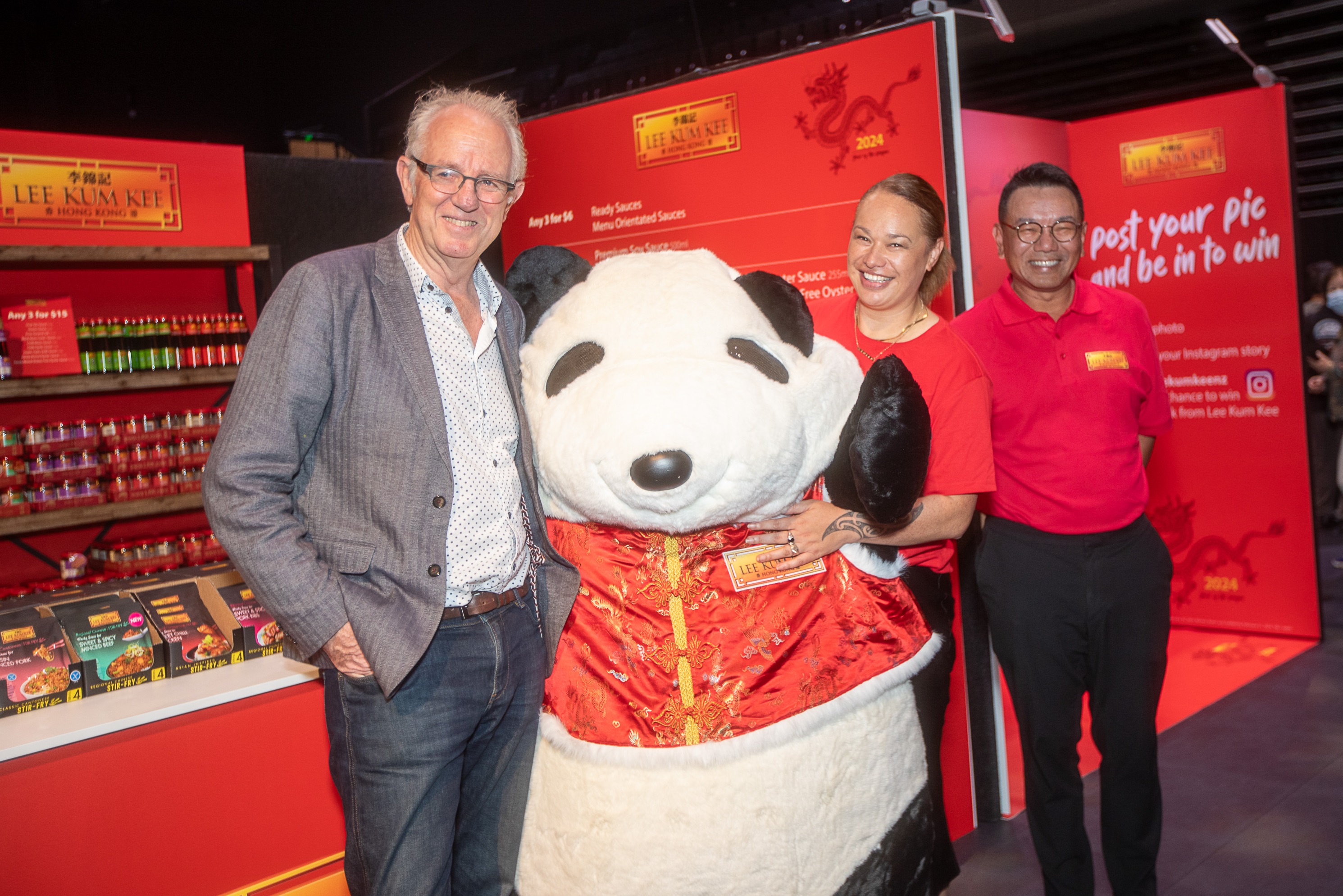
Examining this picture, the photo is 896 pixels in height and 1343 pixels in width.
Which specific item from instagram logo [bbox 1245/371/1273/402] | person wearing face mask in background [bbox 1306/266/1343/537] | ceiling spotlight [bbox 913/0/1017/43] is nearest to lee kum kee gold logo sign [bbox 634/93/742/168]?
ceiling spotlight [bbox 913/0/1017/43]

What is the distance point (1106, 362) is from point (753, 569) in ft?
3.65

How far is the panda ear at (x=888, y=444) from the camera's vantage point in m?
1.46

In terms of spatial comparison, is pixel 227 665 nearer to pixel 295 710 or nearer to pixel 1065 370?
pixel 295 710

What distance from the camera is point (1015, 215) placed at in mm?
2186

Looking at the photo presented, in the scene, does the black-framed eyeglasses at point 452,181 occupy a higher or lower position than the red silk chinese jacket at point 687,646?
higher

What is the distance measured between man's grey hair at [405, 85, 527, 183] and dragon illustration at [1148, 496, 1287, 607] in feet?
13.6

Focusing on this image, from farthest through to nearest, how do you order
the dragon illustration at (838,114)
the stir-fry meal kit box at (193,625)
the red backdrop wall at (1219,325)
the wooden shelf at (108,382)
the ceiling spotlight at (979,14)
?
the red backdrop wall at (1219,325), the wooden shelf at (108,382), the dragon illustration at (838,114), the ceiling spotlight at (979,14), the stir-fry meal kit box at (193,625)

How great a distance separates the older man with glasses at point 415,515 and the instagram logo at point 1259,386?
407cm

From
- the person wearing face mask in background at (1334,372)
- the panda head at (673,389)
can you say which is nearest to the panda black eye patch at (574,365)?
the panda head at (673,389)

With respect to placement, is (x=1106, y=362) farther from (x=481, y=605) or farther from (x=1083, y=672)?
(x=481, y=605)

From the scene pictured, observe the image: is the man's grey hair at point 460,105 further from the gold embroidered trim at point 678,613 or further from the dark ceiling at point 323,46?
the dark ceiling at point 323,46

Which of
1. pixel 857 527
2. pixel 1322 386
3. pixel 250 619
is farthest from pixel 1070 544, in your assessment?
pixel 1322 386

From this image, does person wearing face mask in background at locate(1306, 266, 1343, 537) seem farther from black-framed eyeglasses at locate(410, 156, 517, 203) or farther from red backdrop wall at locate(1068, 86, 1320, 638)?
black-framed eyeglasses at locate(410, 156, 517, 203)

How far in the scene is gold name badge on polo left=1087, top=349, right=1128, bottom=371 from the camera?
214 cm
